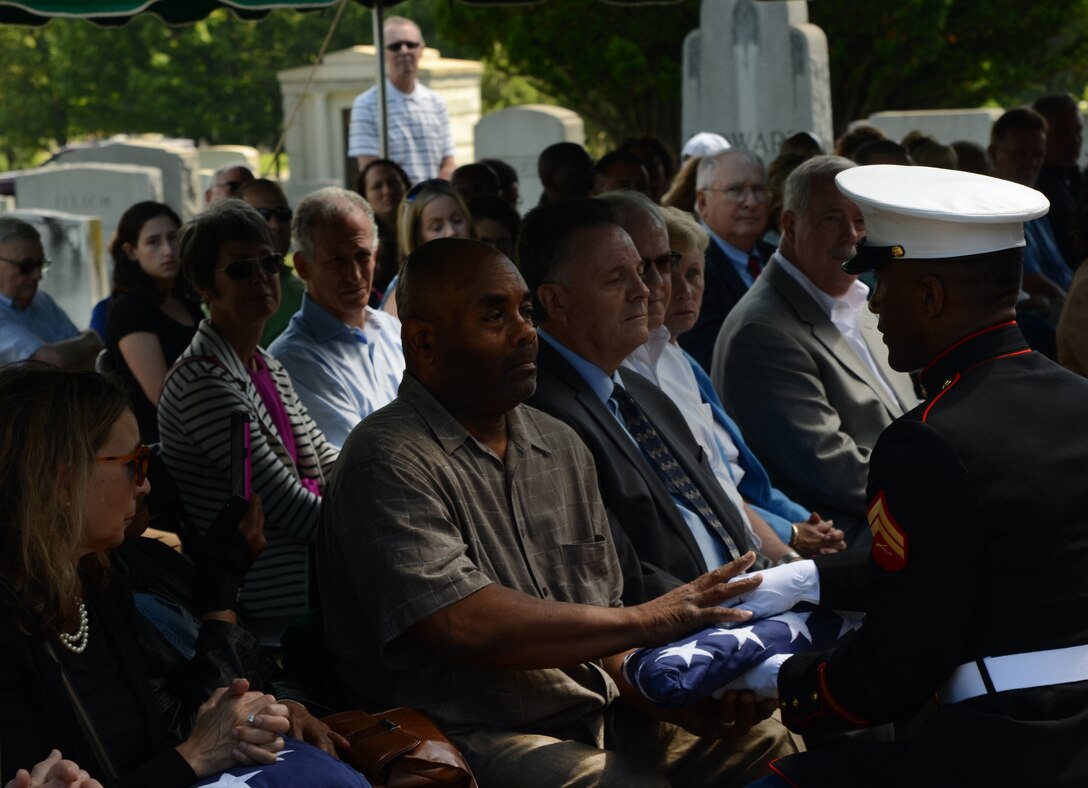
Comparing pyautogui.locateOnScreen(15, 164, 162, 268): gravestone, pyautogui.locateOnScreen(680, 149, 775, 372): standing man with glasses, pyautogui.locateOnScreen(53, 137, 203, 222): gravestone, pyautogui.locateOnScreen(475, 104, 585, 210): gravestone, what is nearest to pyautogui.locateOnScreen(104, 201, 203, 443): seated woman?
pyautogui.locateOnScreen(680, 149, 775, 372): standing man with glasses

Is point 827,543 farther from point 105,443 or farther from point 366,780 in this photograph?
point 105,443

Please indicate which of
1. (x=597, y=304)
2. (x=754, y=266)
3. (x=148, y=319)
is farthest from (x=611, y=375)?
(x=754, y=266)

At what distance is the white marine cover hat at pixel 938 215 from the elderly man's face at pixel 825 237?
2.16m

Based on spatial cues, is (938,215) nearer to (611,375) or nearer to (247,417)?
(611,375)

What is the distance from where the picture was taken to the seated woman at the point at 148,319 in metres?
5.92

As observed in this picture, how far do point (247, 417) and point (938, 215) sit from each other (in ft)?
6.69

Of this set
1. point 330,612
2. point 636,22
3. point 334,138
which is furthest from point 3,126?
point 330,612

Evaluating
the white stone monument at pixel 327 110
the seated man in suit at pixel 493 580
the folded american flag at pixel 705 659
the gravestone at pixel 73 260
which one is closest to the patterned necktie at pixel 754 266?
the seated man in suit at pixel 493 580

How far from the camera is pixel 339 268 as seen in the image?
534 centimetres

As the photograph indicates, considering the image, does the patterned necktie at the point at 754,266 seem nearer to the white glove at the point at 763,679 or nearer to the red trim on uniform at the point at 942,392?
the white glove at the point at 763,679

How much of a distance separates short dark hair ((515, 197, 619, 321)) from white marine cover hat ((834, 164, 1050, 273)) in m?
1.29

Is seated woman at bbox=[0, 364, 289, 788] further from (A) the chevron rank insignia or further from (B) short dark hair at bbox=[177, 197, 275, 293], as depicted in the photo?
(B) short dark hair at bbox=[177, 197, 275, 293]

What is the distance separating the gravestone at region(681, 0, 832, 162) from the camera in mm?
13109

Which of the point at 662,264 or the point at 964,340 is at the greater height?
the point at 964,340
